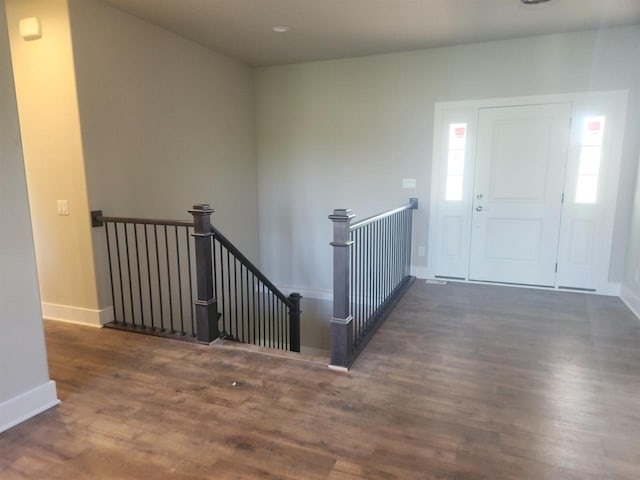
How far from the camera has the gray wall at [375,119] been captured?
4094mm

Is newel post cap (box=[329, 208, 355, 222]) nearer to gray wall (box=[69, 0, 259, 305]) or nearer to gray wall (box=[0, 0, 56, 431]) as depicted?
gray wall (box=[0, 0, 56, 431])

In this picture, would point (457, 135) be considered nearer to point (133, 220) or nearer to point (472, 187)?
point (472, 187)

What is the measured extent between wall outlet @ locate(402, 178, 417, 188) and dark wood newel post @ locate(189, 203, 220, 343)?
265 cm

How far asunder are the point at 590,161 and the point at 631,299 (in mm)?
1427

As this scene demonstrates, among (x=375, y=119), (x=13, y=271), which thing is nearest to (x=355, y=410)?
(x=13, y=271)

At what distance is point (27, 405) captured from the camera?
217cm

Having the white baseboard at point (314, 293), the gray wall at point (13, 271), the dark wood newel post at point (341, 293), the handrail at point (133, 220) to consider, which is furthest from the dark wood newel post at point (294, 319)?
the gray wall at point (13, 271)

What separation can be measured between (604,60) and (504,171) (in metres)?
1.37

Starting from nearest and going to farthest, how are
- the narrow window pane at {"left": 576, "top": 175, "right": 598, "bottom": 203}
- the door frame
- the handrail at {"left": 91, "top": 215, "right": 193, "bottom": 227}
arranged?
1. the handrail at {"left": 91, "top": 215, "right": 193, "bottom": 227}
2. the door frame
3. the narrow window pane at {"left": 576, "top": 175, "right": 598, "bottom": 203}

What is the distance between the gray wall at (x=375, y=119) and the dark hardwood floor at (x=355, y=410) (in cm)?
216

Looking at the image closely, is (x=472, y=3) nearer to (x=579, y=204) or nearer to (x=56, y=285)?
(x=579, y=204)

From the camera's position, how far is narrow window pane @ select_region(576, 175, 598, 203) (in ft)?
13.8

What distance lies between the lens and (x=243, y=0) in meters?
3.24

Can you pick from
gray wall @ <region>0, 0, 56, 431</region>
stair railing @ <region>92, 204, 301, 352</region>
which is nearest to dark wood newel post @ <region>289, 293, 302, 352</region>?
stair railing @ <region>92, 204, 301, 352</region>
